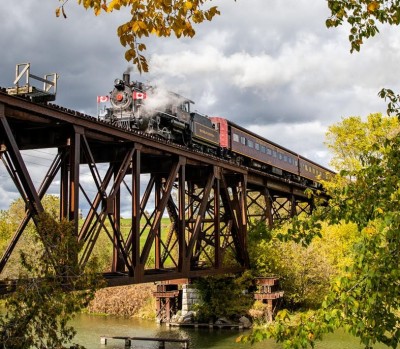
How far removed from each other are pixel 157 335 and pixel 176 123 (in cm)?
1133

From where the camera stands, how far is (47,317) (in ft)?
35.6

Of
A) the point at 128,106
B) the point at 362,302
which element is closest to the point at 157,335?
the point at 128,106

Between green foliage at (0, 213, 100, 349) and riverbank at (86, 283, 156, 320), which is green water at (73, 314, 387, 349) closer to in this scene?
riverbank at (86, 283, 156, 320)

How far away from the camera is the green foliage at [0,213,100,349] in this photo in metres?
10.7

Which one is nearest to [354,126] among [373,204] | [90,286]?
[90,286]

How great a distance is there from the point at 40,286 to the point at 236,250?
19680 millimetres

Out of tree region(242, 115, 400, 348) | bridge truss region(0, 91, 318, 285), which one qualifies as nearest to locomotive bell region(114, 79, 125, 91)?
bridge truss region(0, 91, 318, 285)

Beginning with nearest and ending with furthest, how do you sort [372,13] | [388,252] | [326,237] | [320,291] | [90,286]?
[388,252]
[372,13]
[90,286]
[320,291]
[326,237]

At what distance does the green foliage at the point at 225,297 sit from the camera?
97.8ft

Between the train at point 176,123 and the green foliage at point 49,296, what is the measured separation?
13.3m

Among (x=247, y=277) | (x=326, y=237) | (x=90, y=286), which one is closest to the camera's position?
(x=90, y=286)

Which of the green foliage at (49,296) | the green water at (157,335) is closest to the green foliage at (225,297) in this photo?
the green water at (157,335)

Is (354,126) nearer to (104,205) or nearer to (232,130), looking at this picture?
(232,130)

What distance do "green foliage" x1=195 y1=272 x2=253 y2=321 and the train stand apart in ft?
26.7
